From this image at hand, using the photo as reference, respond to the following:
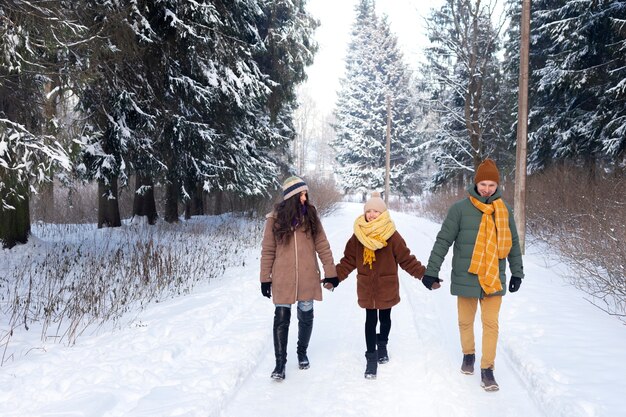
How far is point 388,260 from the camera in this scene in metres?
4.05

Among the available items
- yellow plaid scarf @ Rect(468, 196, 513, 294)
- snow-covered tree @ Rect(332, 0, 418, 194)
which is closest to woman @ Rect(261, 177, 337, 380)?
yellow plaid scarf @ Rect(468, 196, 513, 294)

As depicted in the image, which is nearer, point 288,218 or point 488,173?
point 488,173

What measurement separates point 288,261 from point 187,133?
307 inches

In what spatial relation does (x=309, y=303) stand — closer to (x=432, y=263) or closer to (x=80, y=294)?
(x=432, y=263)

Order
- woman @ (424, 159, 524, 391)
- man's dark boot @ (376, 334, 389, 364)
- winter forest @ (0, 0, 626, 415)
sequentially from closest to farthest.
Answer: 1. woman @ (424, 159, 524, 391)
2. man's dark boot @ (376, 334, 389, 364)
3. winter forest @ (0, 0, 626, 415)

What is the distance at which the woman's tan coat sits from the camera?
3.99 metres

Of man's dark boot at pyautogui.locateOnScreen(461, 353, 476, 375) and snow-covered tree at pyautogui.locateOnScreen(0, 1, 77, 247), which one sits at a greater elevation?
snow-covered tree at pyautogui.locateOnScreen(0, 1, 77, 247)

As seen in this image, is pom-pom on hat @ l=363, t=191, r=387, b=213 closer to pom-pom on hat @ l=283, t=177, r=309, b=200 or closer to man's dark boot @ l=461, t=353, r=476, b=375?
pom-pom on hat @ l=283, t=177, r=309, b=200

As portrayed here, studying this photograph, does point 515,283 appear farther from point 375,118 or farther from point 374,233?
point 375,118

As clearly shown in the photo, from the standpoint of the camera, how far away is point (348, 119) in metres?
40.8

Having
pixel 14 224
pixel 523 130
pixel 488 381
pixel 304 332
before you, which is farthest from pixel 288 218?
pixel 14 224

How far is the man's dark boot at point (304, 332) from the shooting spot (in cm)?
417

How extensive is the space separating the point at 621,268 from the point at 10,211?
1178 cm

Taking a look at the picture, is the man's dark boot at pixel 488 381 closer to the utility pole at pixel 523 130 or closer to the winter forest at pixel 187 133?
the winter forest at pixel 187 133
